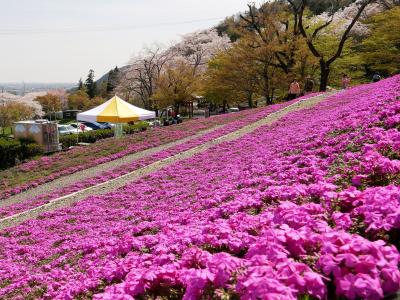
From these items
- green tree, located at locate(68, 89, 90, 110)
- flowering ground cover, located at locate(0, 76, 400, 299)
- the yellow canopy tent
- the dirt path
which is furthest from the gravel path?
green tree, located at locate(68, 89, 90, 110)

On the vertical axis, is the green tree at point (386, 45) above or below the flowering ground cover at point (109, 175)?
above

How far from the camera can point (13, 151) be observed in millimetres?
29188

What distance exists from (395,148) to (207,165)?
30.7ft

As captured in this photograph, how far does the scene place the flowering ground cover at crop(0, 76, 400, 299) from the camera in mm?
3510

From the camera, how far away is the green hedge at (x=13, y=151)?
94.9ft

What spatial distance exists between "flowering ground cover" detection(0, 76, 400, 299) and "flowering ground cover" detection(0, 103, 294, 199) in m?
8.96

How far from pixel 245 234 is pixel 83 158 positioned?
71.3ft

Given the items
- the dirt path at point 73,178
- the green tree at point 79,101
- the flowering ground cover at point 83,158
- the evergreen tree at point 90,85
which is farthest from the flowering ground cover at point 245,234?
the evergreen tree at point 90,85

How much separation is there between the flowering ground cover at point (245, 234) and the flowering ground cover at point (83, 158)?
29.4ft

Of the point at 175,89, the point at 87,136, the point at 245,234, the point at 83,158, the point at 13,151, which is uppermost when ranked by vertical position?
the point at 175,89

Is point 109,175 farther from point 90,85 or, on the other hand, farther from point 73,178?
point 90,85

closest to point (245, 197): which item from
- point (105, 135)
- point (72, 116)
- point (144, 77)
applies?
point (105, 135)

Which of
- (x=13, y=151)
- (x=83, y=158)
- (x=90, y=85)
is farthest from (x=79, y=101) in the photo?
(x=83, y=158)

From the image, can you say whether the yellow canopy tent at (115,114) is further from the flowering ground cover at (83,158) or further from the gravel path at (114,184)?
the gravel path at (114,184)
